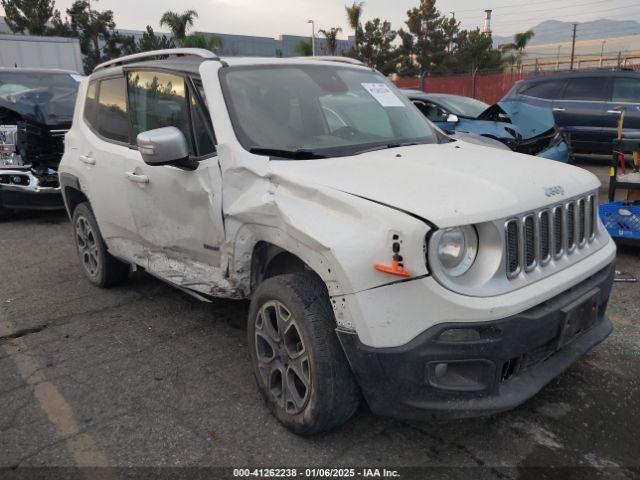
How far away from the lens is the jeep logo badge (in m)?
2.52

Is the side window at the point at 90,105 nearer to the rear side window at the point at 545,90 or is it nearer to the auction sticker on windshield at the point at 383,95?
the auction sticker on windshield at the point at 383,95

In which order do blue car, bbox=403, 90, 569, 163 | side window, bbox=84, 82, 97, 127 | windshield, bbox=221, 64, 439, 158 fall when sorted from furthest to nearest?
blue car, bbox=403, 90, 569, 163
side window, bbox=84, 82, 97, 127
windshield, bbox=221, 64, 439, 158

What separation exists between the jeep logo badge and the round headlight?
0.49 meters

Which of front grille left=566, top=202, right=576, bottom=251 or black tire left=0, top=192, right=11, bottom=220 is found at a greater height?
front grille left=566, top=202, right=576, bottom=251

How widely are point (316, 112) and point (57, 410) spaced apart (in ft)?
7.36

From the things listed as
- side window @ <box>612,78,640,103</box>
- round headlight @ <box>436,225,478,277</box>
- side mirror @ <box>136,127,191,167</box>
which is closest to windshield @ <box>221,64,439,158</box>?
side mirror @ <box>136,127,191,167</box>

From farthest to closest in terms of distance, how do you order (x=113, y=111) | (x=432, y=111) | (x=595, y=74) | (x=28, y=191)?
(x=595, y=74) → (x=432, y=111) → (x=28, y=191) → (x=113, y=111)

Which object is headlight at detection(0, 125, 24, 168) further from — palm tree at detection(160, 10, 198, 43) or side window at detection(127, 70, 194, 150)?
palm tree at detection(160, 10, 198, 43)

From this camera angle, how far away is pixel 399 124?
3.57m

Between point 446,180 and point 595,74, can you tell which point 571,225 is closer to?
point 446,180

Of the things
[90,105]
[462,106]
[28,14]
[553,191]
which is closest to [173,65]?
[90,105]

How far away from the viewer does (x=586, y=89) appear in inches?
411

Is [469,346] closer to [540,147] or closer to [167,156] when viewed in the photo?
[167,156]

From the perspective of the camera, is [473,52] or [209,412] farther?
[473,52]
